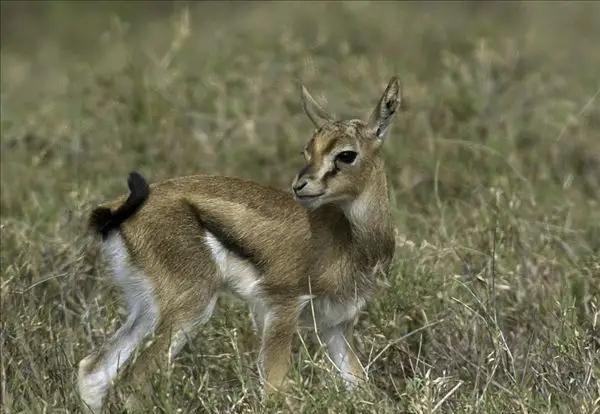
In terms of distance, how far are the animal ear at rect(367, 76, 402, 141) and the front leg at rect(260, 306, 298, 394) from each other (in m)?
0.89

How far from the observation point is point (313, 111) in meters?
7.06

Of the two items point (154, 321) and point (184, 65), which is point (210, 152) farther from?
point (154, 321)

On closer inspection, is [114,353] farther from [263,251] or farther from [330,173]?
[330,173]

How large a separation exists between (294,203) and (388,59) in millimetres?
5787

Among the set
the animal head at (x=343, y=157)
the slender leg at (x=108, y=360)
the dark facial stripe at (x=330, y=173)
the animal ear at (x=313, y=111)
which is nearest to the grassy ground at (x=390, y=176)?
the slender leg at (x=108, y=360)

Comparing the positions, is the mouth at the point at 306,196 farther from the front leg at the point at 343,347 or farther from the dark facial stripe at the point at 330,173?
the front leg at the point at 343,347

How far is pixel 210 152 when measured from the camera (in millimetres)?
10086

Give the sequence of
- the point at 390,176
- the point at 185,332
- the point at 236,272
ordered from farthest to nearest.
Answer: the point at 390,176 → the point at 236,272 → the point at 185,332

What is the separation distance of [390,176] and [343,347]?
3005 millimetres

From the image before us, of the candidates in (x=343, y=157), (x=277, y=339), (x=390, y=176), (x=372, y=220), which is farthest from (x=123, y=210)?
(x=390, y=176)

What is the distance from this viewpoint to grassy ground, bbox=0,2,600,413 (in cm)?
635

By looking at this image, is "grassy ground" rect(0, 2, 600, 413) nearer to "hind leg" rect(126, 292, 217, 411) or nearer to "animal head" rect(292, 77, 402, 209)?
"hind leg" rect(126, 292, 217, 411)

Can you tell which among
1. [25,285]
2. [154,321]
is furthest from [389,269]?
[25,285]

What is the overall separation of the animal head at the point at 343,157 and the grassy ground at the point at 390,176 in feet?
1.92
